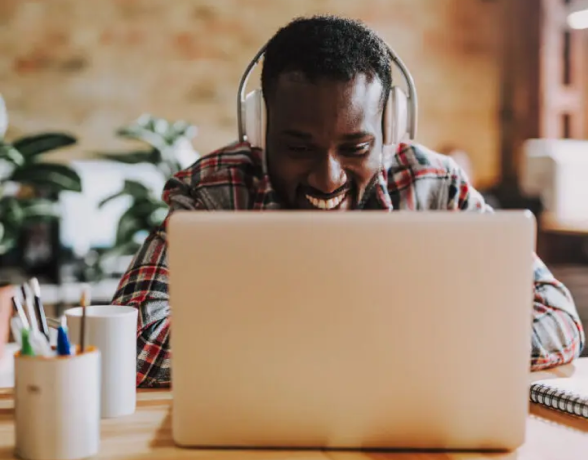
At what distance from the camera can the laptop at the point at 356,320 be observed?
66 centimetres

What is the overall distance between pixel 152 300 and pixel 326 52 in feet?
1.56

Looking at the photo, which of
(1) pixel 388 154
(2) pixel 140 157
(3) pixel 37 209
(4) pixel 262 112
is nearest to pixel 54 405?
(4) pixel 262 112

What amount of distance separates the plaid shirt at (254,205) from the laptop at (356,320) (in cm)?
32

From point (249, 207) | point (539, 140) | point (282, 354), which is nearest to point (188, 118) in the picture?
point (539, 140)

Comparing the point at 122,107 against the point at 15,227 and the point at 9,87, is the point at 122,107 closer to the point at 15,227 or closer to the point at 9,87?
the point at 9,87

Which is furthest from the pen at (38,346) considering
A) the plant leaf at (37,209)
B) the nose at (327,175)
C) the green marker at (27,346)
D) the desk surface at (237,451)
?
the plant leaf at (37,209)

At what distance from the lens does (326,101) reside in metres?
1.09

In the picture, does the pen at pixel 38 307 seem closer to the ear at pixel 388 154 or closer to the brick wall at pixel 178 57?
the ear at pixel 388 154

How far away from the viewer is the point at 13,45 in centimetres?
380

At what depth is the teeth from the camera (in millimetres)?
1156

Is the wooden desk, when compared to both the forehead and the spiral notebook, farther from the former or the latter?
the spiral notebook

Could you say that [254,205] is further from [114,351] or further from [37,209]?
[37,209]

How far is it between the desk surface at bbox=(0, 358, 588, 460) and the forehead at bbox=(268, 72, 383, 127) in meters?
0.49

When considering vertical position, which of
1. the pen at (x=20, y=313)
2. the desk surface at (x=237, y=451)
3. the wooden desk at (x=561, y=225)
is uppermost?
the wooden desk at (x=561, y=225)
